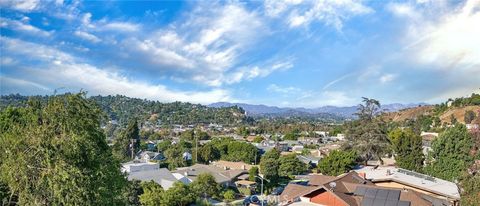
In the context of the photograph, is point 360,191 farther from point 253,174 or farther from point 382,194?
point 253,174

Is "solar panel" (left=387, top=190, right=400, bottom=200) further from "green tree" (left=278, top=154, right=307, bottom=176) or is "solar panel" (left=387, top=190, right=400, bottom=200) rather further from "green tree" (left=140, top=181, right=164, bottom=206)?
"green tree" (left=278, top=154, right=307, bottom=176)

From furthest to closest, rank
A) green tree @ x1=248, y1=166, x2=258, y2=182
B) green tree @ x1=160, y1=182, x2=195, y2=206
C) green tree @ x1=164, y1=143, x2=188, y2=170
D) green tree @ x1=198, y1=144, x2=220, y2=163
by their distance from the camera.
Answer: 1. green tree @ x1=198, y1=144, x2=220, y2=163
2. green tree @ x1=164, y1=143, x2=188, y2=170
3. green tree @ x1=248, y1=166, x2=258, y2=182
4. green tree @ x1=160, y1=182, x2=195, y2=206

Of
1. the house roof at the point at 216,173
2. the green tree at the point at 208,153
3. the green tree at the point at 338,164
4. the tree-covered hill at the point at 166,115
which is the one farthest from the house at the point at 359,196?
the tree-covered hill at the point at 166,115

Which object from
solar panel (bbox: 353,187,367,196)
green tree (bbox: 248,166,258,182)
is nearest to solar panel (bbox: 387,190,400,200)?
solar panel (bbox: 353,187,367,196)

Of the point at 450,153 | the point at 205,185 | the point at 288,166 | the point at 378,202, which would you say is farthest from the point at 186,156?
the point at 378,202

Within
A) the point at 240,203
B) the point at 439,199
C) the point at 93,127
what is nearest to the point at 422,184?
the point at 439,199

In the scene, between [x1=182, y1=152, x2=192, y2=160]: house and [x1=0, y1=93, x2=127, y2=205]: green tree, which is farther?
[x1=182, y1=152, x2=192, y2=160]: house

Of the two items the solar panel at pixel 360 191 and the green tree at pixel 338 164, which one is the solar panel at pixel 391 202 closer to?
the solar panel at pixel 360 191

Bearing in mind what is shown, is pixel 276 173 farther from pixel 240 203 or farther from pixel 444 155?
pixel 444 155
